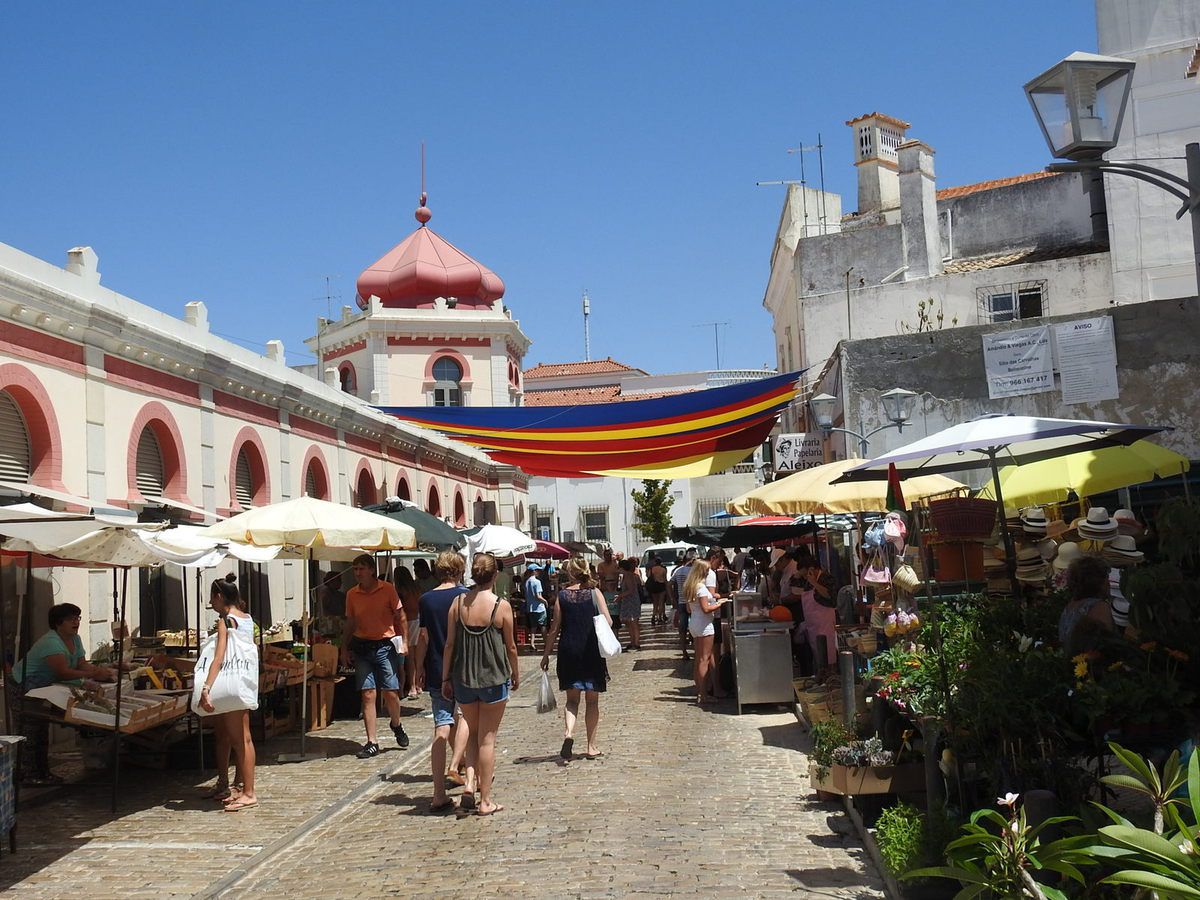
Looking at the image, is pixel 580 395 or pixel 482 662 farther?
pixel 580 395

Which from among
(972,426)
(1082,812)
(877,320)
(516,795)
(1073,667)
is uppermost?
(877,320)

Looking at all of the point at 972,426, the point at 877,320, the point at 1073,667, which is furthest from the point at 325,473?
the point at 1073,667

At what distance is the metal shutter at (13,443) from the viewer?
12992 mm

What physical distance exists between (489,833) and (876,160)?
90.0 ft

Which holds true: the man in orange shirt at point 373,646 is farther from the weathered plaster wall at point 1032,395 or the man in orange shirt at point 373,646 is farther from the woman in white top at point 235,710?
the weathered plaster wall at point 1032,395

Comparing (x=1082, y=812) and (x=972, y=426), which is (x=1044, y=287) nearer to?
(x=972, y=426)

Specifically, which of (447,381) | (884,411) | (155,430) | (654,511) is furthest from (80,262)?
(654,511)

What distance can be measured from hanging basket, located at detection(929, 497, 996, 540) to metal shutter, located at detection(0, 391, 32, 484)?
9736mm

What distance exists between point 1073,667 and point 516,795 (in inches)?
177

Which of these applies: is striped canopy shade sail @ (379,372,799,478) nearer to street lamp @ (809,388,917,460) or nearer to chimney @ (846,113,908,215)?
street lamp @ (809,388,917,460)

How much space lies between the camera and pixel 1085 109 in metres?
7.68

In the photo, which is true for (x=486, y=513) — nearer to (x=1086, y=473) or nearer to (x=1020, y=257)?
(x=1020, y=257)

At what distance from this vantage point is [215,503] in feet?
57.8

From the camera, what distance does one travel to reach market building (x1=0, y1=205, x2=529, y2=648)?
42.9 ft
